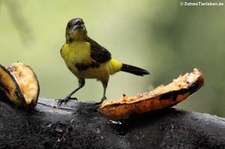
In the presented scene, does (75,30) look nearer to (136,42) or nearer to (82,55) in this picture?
(82,55)

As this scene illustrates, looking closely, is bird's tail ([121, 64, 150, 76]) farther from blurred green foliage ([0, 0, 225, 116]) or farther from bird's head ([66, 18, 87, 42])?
blurred green foliage ([0, 0, 225, 116])

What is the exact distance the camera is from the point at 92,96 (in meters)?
7.98

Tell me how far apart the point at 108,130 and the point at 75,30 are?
5.02ft

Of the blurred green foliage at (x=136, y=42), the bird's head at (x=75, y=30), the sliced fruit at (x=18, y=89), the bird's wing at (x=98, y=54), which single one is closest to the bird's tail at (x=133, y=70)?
the bird's wing at (x=98, y=54)

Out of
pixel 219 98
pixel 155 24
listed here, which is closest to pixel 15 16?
pixel 219 98

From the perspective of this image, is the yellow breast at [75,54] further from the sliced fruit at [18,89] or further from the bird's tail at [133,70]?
the sliced fruit at [18,89]

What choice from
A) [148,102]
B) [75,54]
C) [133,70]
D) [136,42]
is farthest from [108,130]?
[136,42]

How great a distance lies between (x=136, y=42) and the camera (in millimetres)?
8523

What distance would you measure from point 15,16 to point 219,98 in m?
3.76

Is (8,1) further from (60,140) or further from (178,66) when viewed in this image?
(178,66)

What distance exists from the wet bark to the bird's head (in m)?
1.41

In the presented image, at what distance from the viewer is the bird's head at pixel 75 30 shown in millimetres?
4328

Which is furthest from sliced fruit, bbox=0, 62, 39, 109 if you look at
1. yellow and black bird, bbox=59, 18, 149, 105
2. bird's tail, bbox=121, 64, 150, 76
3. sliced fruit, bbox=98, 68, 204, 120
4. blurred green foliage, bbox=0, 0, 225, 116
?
blurred green foliage, bbox=0, 0, 225, 116

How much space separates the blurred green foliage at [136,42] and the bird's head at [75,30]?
2.18 m
